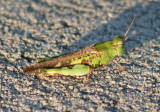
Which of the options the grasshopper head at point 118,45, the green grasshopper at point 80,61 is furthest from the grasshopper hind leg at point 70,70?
the grasshopper head at point 118,45

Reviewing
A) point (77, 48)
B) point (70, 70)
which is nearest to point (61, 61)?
point (70, 70)

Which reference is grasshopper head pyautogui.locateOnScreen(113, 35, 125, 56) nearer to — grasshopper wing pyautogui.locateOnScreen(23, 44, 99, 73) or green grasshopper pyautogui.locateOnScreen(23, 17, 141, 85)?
green grasshopper pyautogui.locateOnScreen(23, 17, 141, 85)

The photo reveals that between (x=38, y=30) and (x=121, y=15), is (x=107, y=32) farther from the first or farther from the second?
(x=38, y=30)

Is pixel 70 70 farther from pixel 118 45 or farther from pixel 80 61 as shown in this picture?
pixel 118 45

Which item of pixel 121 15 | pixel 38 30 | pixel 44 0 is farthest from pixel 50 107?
pixel 44 0

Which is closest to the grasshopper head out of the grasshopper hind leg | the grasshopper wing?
the grasshopper wing

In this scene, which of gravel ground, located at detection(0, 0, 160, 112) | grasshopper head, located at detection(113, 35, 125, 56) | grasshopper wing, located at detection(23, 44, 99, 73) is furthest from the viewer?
grasshopper head, located at detection(113, 35, 125, 56)
